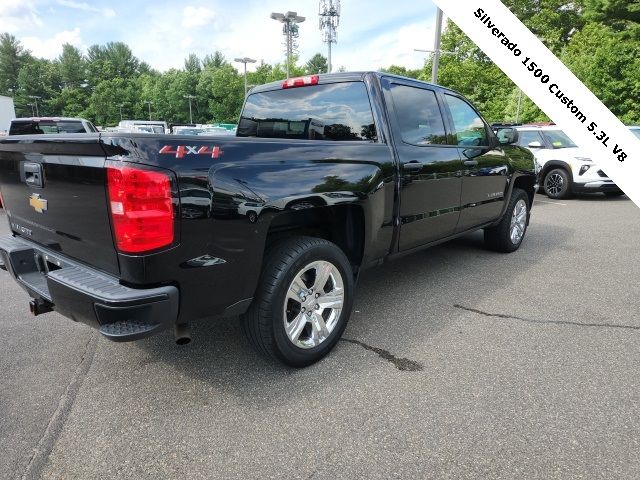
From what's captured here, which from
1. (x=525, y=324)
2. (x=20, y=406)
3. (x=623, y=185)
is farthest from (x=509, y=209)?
(x=20, y=406)

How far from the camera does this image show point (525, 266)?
200 inches

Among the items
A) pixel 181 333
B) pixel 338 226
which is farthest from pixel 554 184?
pixel 181 333

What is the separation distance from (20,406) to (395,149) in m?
2.87

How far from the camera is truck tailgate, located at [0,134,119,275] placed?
214 centimetres

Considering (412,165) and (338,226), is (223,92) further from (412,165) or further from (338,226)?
(338,226)

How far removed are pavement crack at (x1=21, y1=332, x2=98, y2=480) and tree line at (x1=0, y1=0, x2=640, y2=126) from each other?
89.6ft

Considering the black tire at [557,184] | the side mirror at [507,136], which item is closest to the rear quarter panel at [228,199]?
the side mirror at [507,136]

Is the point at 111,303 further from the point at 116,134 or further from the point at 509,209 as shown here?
the point at 509,209

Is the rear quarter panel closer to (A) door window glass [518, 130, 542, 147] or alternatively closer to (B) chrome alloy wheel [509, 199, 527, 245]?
(B) chrome alloy wheel [509, 199, 527, 245]

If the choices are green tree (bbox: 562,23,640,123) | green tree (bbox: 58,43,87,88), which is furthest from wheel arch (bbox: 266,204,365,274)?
green tree (bbox: 58,43,87,88)

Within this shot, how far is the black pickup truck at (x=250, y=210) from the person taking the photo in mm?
2057

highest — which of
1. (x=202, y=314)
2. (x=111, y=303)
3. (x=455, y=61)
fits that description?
(x=455, y=61)

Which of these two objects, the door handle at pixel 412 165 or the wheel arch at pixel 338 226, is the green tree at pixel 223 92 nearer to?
the door handle at pixel 412 165

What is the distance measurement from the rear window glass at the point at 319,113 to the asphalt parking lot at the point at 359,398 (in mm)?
1494
